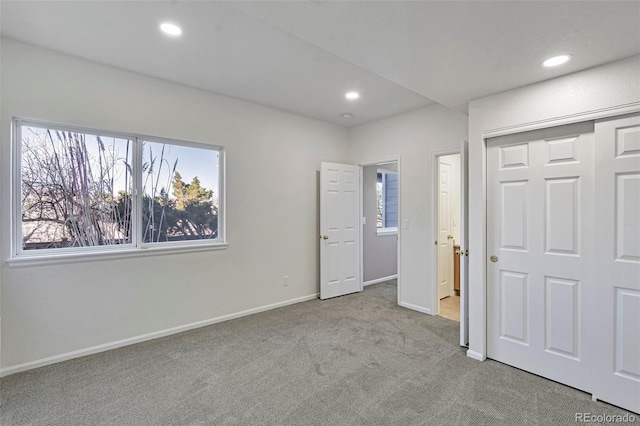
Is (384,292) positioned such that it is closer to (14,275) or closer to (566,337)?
(566,337)

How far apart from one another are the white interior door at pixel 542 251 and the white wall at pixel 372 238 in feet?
8.80

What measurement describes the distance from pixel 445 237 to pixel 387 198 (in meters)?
1.72

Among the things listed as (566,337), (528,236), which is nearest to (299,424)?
(566,337)

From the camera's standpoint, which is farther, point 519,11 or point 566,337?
point 566,337

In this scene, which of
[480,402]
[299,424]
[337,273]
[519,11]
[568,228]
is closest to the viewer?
[519,11]

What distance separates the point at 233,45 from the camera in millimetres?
2506

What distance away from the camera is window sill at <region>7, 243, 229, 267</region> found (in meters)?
2.56

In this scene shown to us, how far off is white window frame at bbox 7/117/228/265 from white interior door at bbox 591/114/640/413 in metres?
3.52

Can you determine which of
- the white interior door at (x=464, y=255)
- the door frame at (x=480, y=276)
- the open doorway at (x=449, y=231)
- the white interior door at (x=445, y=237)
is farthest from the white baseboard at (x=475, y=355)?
the white interior door at (x=445, y=237)

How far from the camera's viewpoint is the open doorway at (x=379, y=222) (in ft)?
17.6

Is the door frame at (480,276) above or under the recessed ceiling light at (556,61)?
under

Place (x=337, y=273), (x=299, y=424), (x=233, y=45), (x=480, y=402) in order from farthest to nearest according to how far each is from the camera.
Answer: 1. (x=337, y=273)
2. (x=233, y=45)
3. (x=480, y=402)
4. (x=299, y=424)

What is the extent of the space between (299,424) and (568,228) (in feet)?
7.93

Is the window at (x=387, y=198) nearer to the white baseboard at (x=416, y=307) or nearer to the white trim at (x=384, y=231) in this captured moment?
the white trim at (x=384, y=231)
